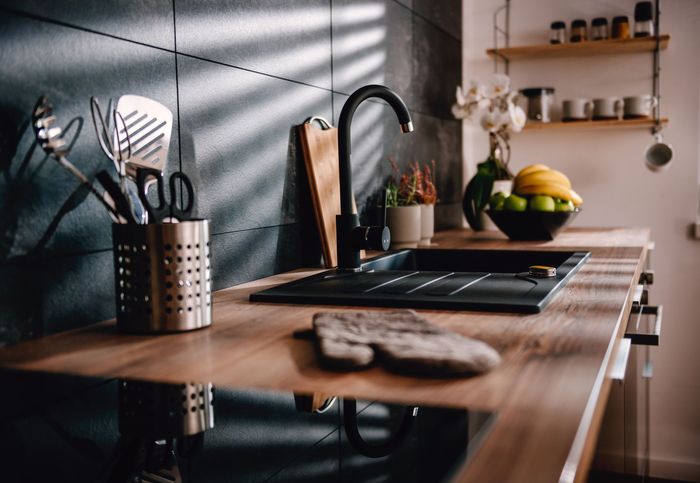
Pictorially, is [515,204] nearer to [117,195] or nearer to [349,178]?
[349,178]

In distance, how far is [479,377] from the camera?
692 millimetres

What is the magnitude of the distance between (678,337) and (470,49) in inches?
58.5

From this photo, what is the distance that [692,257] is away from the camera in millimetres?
2826

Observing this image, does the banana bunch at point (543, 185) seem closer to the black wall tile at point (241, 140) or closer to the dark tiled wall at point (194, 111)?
the dark tiled wall at point (194, 111)

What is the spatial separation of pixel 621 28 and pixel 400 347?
2410 mm

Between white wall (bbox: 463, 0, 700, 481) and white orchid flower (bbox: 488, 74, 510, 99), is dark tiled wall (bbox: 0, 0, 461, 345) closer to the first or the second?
white orchid flower (bbox: 488, 74, 510, 99)

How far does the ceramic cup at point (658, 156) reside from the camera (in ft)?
8.93


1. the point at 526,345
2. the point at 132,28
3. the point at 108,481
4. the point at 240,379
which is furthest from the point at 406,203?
the point at 108,481

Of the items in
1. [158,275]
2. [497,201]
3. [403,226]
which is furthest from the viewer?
[497,201]

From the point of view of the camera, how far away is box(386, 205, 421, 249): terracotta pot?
74.7 inches

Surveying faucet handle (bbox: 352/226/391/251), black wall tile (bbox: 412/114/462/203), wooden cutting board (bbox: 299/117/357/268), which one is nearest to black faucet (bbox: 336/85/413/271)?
faucet handle (bbox: 352/226/391/251)

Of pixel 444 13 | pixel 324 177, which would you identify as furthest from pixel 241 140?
pixel 444 13

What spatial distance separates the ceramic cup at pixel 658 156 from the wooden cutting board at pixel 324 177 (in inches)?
64.0

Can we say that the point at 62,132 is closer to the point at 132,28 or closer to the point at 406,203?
the point at 132,28
